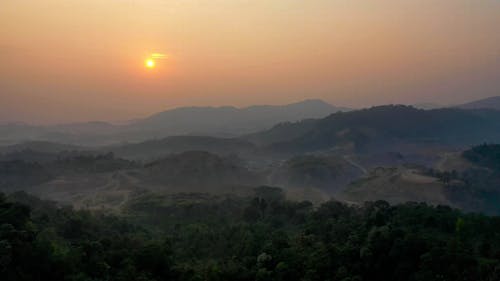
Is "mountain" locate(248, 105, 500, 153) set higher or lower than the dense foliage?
higher

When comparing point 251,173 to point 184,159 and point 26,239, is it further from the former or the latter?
point 26,239

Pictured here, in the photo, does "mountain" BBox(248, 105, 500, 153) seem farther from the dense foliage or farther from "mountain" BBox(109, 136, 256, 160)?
the dense foliage

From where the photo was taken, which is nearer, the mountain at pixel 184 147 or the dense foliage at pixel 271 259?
the dense foliage at pixel 271 259

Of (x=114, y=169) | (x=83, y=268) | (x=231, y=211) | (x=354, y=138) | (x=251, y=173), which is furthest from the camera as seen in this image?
(x=354, y=138)

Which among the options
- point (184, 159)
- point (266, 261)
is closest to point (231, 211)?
point (266, 261)

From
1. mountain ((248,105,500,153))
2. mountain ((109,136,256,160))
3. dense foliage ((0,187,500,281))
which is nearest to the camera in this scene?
dense foliage ((0,187,500,281))

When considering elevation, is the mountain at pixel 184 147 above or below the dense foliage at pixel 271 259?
above

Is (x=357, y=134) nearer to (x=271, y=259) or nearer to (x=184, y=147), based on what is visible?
(x=184, y=147)

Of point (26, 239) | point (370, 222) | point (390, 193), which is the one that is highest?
point (26, 239)

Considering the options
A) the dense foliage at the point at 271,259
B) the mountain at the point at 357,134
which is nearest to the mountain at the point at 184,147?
the mountain at the point at 357,134

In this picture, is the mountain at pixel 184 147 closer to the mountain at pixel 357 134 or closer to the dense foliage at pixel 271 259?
the mountain at pixel 357 134

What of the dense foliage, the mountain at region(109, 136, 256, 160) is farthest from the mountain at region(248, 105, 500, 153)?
the dense foliage
